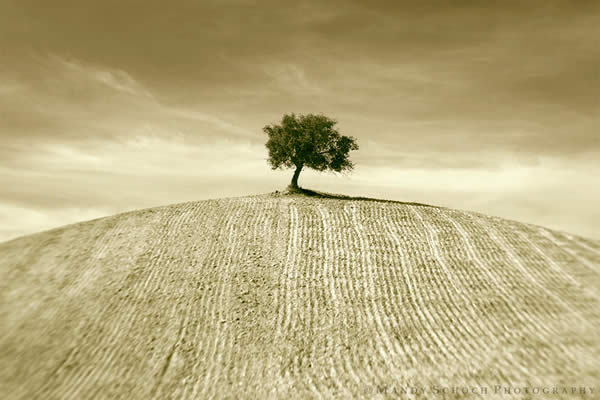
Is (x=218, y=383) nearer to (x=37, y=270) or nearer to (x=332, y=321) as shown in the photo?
(x=332, y=321)

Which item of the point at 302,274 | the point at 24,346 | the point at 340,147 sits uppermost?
the point at 340,147

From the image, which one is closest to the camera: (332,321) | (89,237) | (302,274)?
(332,321)

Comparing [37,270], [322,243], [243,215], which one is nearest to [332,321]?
[322,243]

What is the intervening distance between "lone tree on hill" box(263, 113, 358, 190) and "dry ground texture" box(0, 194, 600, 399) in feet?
60.1

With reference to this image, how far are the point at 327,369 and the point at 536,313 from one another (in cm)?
1157

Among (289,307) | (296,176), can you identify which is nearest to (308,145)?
(296,176)

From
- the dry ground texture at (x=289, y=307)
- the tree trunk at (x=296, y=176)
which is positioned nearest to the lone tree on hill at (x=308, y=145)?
the tree trunk at (x=296, y=176)

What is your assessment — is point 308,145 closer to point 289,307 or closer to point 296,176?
point 296,176

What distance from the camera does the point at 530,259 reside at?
23.6 m

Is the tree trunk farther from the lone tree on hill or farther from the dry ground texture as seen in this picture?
the dry ground texture

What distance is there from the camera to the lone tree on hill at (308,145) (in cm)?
4512

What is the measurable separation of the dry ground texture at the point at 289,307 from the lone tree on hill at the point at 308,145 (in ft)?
60.1

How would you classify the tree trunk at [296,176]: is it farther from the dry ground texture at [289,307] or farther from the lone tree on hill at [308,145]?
the dry ground texture at [289,307]

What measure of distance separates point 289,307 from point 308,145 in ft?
98.4
